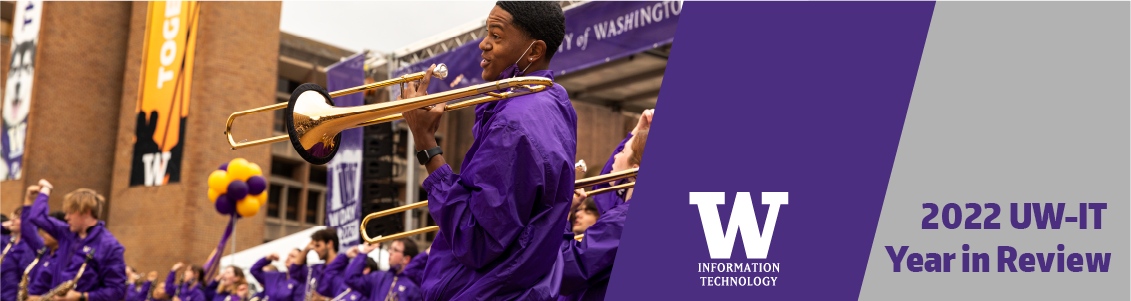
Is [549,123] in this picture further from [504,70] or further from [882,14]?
[882,14]

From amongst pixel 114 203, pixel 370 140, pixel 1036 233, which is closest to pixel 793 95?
pixel 1036 233

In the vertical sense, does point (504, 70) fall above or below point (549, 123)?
above

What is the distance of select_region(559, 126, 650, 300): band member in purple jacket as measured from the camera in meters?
2.90

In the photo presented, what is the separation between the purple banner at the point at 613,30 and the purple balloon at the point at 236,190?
2.42 m

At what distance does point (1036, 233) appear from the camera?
344cm

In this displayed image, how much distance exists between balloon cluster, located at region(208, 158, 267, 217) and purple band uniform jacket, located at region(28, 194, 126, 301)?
210 cm

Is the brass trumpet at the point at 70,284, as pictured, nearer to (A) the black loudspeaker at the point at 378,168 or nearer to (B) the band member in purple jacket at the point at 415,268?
(B) the band member in purple jacket at the point at 415,268

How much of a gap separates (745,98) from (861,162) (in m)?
0.54

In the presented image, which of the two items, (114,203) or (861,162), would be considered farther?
(114,203)

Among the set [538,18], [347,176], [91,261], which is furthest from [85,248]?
[347,176]

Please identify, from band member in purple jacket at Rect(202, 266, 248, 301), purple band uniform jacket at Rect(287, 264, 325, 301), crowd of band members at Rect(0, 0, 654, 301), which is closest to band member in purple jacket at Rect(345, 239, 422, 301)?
purple band uniform jacket at Rect(287, 264, 325, 301)

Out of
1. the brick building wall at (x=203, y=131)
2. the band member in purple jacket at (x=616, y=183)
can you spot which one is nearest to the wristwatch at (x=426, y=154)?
the band member in purple jacket at (x=616, y=183)

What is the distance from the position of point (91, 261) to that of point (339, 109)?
565 centimetres

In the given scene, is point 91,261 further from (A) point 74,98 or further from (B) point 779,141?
(A) point 74,98
